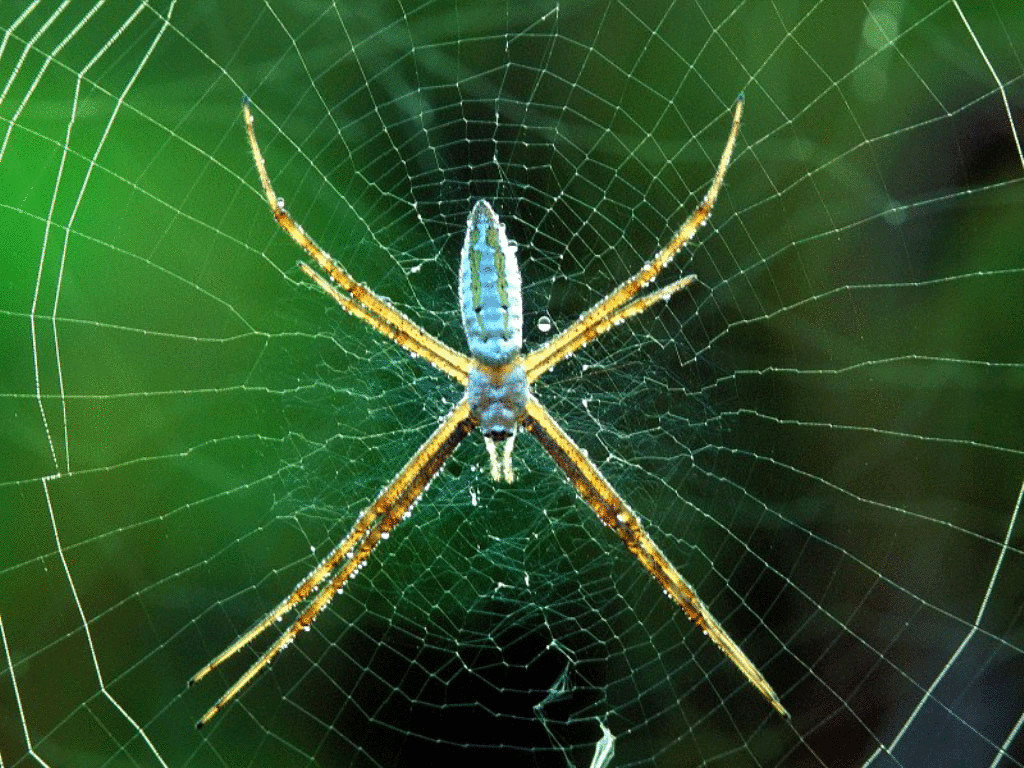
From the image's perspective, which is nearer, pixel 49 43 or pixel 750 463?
pixel 49 43

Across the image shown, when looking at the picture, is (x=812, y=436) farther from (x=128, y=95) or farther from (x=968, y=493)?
(x=128, y=95)

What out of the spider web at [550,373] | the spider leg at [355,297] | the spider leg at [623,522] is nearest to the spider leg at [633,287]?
the spider leg at [623,522]

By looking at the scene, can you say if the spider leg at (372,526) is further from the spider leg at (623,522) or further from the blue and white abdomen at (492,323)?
the spider leg at (623,522)

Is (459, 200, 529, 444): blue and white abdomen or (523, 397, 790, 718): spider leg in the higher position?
(459, 200, 529, 444): blue and white abdomen

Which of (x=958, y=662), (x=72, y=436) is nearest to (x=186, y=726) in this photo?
(x=72, y=436)

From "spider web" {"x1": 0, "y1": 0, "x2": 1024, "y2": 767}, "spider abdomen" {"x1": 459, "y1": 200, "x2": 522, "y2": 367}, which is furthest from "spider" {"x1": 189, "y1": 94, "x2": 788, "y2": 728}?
"spider web" {"x1": 0, "y1": 0, "x2": 1024, "y2": 767}

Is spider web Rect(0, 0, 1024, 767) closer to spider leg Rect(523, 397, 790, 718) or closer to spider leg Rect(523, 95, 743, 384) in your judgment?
spider leg Rect(523, 397, 790, 718)

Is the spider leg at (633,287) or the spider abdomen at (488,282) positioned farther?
the spider leg at (633,287)

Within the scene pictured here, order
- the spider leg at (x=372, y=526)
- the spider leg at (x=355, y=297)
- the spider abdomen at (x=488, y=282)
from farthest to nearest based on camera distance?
the spider leg at (x=372, y=526) → the spider leg at (x=355, y=297) → the spider abdomen at (x=488, y=282)
